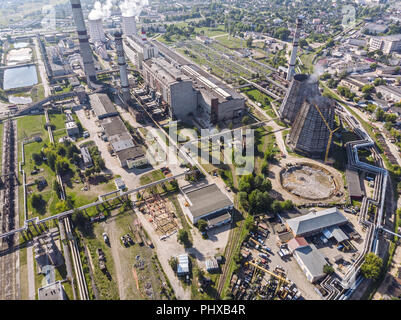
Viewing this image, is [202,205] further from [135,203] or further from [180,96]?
[180,96]

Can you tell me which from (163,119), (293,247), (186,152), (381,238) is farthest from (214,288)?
(163,119)

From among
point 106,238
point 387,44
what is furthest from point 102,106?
point 387,44

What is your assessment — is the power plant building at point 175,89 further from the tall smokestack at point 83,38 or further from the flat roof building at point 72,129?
the flat roof building at point 72,129

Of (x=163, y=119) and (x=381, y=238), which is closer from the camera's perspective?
(x=381, y=238)

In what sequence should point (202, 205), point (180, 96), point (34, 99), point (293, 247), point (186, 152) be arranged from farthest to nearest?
1. point (34, 99)
2. point (180, 96)
3. point (186, 152)
4. point (202, 205)
5. point (293, 247)

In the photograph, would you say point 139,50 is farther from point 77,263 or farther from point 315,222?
point 315,222

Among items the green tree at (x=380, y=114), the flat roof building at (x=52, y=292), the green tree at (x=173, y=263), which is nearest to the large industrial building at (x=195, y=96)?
the green tree at (x=380, y=114)

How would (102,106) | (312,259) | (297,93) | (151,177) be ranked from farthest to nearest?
(102,106) → (297,93) → (151,177) → (312,259)

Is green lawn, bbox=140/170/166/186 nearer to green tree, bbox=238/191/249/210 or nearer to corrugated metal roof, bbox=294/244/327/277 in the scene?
green tree, bbox=238/191/249/210
